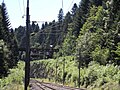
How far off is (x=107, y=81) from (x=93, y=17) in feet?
115

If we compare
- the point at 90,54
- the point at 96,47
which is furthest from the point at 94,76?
the point at 90,54

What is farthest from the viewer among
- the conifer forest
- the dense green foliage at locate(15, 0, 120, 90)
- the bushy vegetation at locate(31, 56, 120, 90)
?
the dense green foliage at locate(15, 0, 120, 90)

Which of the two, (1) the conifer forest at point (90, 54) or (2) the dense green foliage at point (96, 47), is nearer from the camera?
(1) the conifer forest at point (90, 54)

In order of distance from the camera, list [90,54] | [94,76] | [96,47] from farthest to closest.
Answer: [90,54] < [96,47] < [94,76]

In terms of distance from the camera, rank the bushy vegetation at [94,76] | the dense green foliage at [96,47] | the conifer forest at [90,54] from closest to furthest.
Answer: the bushy vegetation at [94,76] < the conifer forest at [90,54] < the dense green foliage at [96,47]

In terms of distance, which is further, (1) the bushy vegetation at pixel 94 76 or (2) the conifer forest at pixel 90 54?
(2) the conifer forest at pixel 90 54

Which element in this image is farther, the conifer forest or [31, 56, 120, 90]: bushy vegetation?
the conifer forest

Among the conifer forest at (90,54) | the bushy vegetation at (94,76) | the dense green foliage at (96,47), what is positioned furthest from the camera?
the dense green foliage at (96,47)

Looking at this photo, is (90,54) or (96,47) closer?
(96,47)

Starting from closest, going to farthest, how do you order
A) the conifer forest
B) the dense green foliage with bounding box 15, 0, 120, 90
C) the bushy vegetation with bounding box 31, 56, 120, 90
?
the bushy vegetation with bounding box 31, 56, 120, 90 < the conifer forest < the dense green foliage with bounding box 15, 0, 120, 90

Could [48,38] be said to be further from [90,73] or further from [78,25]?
[90,73]

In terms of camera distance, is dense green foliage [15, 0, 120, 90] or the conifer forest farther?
dense green foliage [15, 0, 120, 90]

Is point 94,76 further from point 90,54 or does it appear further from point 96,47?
point 90,54

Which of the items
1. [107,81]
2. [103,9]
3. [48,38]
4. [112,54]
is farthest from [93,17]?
[48,38]
